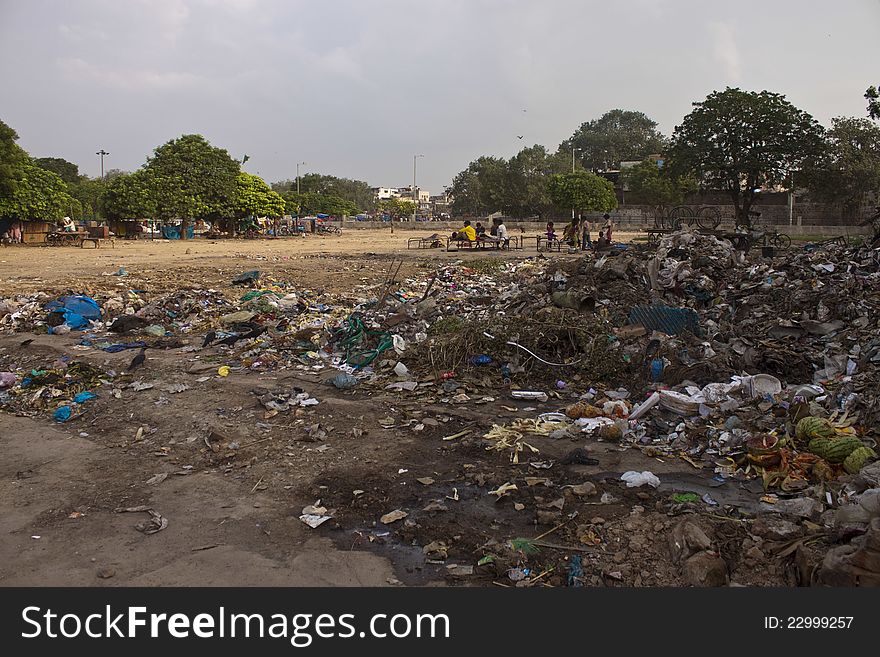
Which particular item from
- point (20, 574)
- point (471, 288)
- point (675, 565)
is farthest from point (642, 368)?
point (471, 288)

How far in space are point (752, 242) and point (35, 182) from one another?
87.7ft

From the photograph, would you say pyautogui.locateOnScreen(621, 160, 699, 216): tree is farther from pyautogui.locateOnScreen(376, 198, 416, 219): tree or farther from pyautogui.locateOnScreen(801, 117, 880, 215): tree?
pyautogui.locateOnScreen(376, 198, 416, 219): tree

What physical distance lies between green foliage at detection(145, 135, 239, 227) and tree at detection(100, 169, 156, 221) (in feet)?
0.85

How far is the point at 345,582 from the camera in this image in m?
2.94

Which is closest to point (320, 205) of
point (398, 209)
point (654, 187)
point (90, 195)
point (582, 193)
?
point (398, 209)

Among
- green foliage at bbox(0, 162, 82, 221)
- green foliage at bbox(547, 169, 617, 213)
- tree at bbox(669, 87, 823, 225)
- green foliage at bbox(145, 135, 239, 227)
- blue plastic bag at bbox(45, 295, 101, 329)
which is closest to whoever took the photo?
blue plastic bag at bbox(45, 295, 101, 329)

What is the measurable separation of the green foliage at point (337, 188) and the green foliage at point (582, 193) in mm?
28932

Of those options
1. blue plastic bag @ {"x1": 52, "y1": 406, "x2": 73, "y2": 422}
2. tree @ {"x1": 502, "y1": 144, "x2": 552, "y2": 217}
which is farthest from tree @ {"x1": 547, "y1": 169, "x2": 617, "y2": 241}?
blue plastic bag @ {"x1": 52, "y1": 406, "x2": 73, "y2": 422}

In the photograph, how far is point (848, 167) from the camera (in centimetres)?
3250

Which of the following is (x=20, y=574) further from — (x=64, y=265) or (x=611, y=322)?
(x=64, y=265)

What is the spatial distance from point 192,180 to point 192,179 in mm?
65

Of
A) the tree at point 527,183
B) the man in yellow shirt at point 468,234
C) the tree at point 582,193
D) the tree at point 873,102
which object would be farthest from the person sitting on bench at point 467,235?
the tree at point 527,183

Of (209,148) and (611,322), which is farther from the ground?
(209,148)

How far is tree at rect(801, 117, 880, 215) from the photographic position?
29844 mm
